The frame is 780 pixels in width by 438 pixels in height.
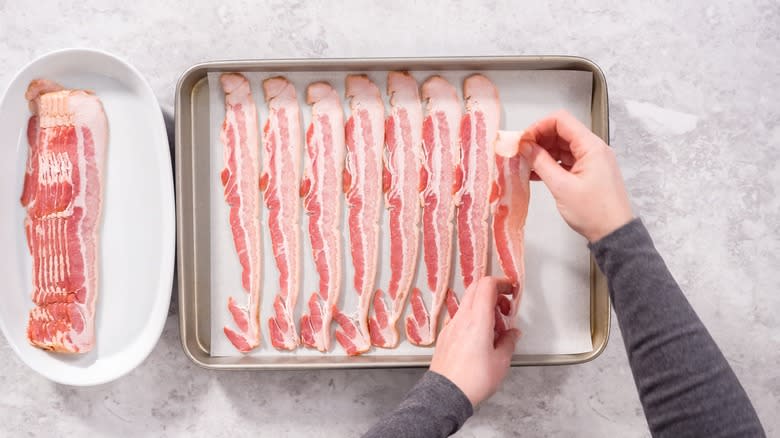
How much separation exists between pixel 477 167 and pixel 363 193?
0.64 ft

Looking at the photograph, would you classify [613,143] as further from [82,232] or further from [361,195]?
[82,232]

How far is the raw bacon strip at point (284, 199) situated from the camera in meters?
1.03

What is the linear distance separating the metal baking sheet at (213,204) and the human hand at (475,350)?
105mm

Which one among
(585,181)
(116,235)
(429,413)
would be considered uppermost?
(585,181)

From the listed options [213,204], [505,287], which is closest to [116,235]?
[213,204]

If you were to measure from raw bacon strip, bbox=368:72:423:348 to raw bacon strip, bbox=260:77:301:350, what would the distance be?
0.15m

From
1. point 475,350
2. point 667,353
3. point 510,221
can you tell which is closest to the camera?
point 667,353

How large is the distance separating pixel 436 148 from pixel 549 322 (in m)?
0.35

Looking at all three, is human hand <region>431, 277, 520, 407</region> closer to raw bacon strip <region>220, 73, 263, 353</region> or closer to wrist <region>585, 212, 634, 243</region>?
wrist <region>585, 212, 634, 243</region>

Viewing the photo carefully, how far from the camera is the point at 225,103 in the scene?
3.37 ft

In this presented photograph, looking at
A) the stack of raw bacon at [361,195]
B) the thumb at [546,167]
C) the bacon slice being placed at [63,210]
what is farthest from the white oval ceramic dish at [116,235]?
the thumb at [546,167]

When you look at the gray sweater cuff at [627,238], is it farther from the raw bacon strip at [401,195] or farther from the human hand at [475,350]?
the raw bacon strip at [401,195]

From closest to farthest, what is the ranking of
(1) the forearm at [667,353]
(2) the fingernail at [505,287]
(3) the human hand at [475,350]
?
(1) the forearm at [667,353]
(3) the human hand at [475,350]
(2) the fingernail at [505,287]

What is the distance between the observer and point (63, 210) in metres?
1.02
